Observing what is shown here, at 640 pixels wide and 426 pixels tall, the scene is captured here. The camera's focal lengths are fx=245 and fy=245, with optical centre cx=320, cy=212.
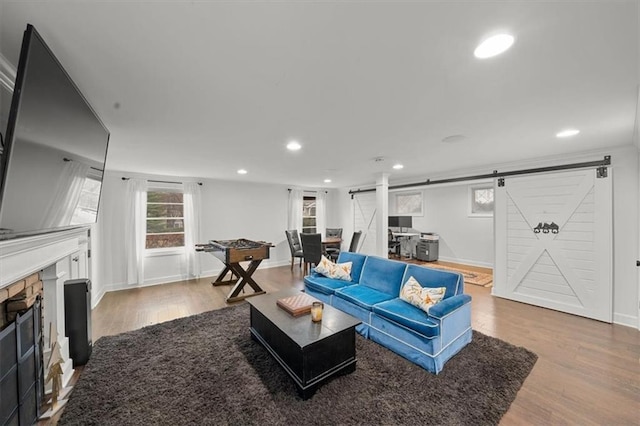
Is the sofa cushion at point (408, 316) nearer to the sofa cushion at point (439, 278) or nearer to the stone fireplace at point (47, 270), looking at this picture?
the sofa cushion at point (439, 278)

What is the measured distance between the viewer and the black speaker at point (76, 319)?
94.4 inches

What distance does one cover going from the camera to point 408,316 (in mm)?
2414

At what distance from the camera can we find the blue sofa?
2252 millimetres

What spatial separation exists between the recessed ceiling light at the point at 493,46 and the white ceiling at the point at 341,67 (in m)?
0.05

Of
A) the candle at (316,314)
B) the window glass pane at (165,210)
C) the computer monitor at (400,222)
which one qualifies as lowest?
the candle at (316,314)

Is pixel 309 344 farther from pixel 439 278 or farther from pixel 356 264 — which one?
pixel 356 264

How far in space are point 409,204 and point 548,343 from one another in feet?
19.1

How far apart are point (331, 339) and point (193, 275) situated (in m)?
4.58

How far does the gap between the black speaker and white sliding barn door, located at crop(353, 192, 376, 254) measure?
19.1 ft

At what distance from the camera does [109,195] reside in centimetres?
477

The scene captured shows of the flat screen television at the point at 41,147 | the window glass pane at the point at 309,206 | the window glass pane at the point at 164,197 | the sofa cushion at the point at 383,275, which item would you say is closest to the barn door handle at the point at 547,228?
the sofa cushion at the point at 383,275

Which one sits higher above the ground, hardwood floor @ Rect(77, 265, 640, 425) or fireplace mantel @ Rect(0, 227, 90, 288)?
fireplace mantel @ Rect(0, 227, 90, 288)

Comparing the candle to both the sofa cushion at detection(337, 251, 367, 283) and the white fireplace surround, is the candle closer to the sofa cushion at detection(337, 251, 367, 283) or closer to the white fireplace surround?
the sofa cushion at detection(337, 251, 367, 283)

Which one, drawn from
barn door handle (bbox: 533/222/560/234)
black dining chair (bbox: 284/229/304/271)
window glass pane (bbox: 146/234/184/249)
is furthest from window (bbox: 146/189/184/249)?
barn door handle (bbox: 533/222/560/234)
